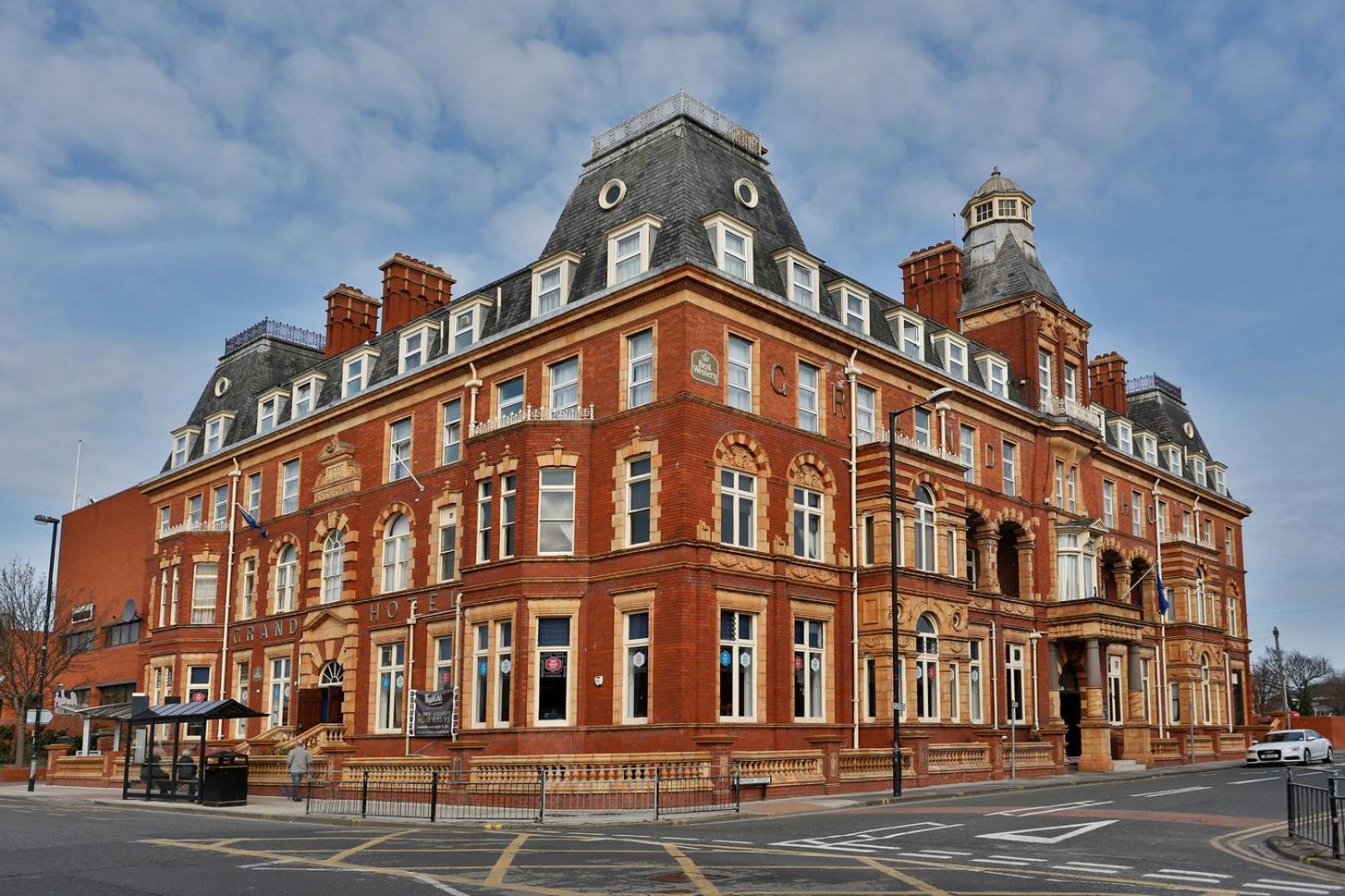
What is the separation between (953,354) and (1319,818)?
27.7 meters

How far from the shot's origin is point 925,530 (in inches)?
1526

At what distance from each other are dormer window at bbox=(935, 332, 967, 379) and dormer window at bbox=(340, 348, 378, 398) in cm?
2123

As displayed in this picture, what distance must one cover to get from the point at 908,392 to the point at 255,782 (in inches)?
981

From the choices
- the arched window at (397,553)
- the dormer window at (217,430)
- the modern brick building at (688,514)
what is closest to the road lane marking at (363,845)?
the modern brick building at (688,514)

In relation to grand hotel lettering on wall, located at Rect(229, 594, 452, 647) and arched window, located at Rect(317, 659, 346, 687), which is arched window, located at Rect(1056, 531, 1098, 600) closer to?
grand hotel lettering on wall, located at Rect(229, 594, 452, 647)

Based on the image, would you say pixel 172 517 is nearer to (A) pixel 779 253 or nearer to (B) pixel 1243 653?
(A) pixel 779 253

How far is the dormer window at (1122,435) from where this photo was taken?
55.4 metres

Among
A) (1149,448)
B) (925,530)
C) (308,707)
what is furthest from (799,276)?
(1149,448)

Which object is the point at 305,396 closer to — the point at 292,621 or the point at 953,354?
the point at 292,621

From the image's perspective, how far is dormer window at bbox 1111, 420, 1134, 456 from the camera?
55406 millimetres

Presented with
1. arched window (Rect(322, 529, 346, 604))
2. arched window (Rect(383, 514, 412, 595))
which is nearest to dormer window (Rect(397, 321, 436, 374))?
arched window (Rect(383, 514, 412, 595))

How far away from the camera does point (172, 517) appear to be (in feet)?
182

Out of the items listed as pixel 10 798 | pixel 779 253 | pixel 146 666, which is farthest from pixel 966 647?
pixel 146 666

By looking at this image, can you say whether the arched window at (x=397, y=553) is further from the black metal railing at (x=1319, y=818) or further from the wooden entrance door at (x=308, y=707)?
the black metal railing at (x=1319, y=818)
